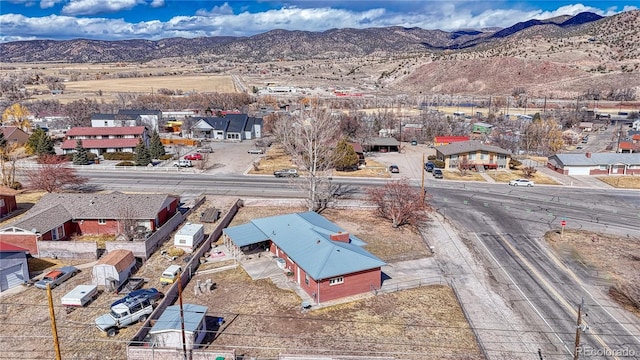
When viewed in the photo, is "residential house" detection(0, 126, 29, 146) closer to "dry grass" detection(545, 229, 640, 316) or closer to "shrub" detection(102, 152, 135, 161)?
"shrub" detection(102, 152, 135, 161)

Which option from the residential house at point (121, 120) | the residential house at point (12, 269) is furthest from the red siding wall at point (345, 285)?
the residential house at point (121, 120)

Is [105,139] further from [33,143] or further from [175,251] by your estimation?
[175,251]

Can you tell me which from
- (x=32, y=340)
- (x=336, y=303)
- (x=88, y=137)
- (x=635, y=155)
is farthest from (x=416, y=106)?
(x=32, y=340)

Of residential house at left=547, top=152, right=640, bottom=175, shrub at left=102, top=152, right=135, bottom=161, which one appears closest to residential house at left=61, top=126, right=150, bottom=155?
shrub at left=102, top=152, right=135, bottom=161

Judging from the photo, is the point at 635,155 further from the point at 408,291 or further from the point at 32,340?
the point at 32,340

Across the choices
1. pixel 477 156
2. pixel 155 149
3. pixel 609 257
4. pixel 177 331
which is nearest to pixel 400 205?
pixel 609 257
